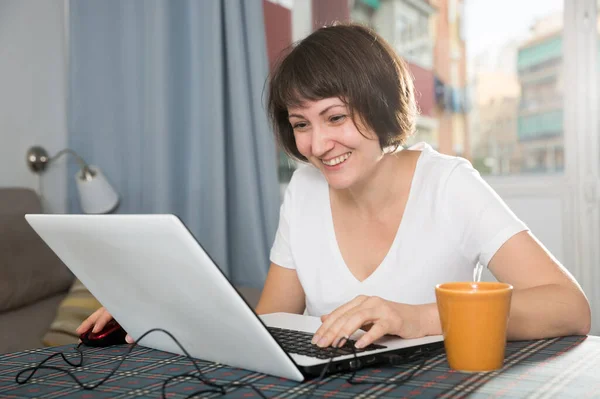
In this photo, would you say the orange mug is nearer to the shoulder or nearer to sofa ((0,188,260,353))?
the shoulder

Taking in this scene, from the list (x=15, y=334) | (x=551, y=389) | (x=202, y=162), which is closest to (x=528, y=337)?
(x=551, y=389)

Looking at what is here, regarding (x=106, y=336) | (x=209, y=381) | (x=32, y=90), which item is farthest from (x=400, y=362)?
(x=32, y=90)

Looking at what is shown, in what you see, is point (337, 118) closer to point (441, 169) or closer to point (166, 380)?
point (441, 169)

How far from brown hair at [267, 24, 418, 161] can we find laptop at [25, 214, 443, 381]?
17.4 inches

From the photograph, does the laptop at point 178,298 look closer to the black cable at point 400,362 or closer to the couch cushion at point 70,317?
the black cable at point 400,362

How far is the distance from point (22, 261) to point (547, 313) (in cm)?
182

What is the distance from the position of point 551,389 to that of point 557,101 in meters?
2.04

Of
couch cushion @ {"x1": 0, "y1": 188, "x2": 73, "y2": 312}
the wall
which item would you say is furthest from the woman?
the wall

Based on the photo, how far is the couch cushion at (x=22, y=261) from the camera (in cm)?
230

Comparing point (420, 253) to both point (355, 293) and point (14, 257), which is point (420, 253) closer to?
point (355, 293)

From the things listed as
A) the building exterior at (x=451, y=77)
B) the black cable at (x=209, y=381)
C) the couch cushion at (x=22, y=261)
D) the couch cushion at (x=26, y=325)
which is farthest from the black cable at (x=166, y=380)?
the building exterior at (x=451, y=77)

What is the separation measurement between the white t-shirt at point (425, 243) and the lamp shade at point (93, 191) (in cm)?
152

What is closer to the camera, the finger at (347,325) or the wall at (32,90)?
the finger at (347,325)

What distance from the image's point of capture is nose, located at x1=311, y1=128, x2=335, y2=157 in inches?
52.9
